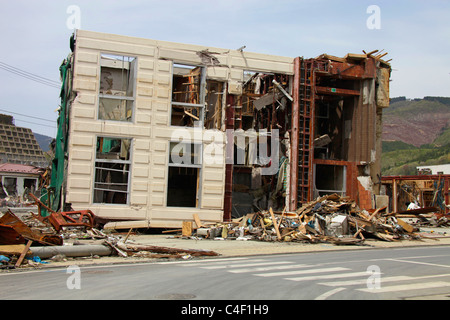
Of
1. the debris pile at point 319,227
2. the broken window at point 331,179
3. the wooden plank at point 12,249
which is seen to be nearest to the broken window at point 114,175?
the debris pile at point 319,227

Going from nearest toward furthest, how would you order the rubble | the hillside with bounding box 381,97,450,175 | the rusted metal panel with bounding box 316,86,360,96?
the rubble, the rusted metal panel with bounding box 316,86,360,96, the hillside with bounding box 381,97,450,175

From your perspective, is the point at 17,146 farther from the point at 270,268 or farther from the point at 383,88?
the point at 270,268

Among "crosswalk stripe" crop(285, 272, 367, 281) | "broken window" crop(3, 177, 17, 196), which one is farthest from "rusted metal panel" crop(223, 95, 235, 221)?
"broken window" crop(3, 177, 17, 196)

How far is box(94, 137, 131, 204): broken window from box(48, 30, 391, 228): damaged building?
5 cm

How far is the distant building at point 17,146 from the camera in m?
71.8

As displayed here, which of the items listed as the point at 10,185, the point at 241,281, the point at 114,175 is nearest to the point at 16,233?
the point at 241,281

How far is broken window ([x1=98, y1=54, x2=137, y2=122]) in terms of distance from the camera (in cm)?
2191

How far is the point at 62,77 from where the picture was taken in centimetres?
2400

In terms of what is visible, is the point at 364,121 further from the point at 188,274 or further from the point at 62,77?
the point at 188,274

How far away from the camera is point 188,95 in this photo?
82.0ft

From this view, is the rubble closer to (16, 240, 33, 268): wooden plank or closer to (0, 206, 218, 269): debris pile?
(0, 206, 218, 269): debris pile

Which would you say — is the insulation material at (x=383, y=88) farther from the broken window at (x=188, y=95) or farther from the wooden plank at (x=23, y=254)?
the wooden plank at (x=23, y=254)

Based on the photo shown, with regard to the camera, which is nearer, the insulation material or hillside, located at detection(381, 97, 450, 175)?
the insulation material

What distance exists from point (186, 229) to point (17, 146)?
61118 millimetres
